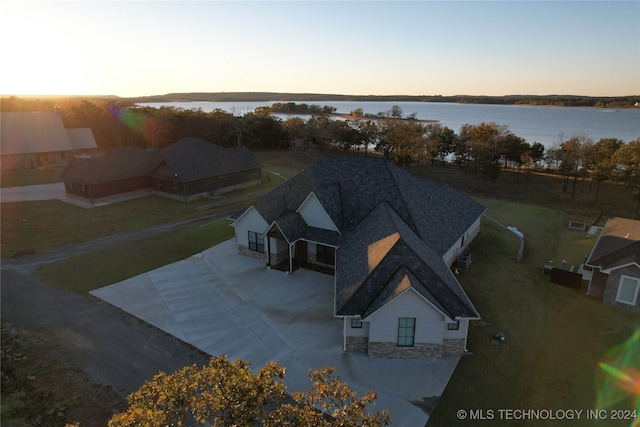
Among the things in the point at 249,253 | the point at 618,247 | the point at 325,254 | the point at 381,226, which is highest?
the point at 381,226

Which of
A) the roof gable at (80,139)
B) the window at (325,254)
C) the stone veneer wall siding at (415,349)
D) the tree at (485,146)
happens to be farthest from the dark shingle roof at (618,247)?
the roof gable at (80,139)

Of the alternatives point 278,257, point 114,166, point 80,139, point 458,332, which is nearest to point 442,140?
point 278,257

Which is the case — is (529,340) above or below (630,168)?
below

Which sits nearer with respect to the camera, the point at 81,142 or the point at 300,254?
the point at 300,254

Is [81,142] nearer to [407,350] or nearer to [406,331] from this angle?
[406,331]

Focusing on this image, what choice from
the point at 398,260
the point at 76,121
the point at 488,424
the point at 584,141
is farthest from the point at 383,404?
the point at 76,121

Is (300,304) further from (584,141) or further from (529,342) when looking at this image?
(584,141)
